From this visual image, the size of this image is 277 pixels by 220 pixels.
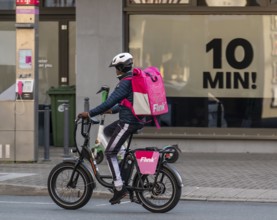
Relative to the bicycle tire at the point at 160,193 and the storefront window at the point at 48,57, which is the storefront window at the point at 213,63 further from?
the bicycle tire at the point at 160,193

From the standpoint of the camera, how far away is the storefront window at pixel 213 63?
16062 millimetres

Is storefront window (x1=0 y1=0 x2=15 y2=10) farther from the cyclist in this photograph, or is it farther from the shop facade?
the cyclist

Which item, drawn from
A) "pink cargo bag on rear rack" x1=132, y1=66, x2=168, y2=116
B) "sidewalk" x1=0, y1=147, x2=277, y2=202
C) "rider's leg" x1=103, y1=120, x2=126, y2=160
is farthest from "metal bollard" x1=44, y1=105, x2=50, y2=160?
"pink cargo bag on rear rack" x1=132, y1=66, x2=168, y2=116

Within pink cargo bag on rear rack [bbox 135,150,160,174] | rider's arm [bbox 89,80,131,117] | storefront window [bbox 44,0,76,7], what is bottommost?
pink cargo bag on rear rack [bbox 135,150,160,174]

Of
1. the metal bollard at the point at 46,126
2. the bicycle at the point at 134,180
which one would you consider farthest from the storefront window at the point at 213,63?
the bicycle at the point at 134,180

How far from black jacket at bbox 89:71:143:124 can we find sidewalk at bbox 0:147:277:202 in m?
2.00

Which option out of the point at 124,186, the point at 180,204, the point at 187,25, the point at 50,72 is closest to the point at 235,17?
the point at 187,25

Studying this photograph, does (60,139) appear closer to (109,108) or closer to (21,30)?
(21,30)

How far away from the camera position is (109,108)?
30.1ft

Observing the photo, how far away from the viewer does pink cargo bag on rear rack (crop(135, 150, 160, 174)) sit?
29.8 ft

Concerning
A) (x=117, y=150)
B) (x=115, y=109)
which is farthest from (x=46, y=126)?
(x=117, y=150)

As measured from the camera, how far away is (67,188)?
946 centimetres

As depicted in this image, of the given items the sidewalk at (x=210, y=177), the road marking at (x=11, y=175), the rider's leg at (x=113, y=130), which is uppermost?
the rider's leg at (x=113, y=130)

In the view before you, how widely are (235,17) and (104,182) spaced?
25.8ft
